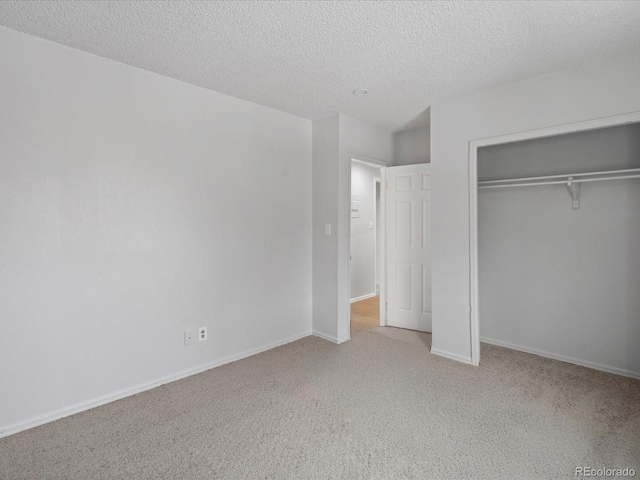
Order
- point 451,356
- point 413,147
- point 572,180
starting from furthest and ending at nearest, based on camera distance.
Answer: point 413,147 < point 451,356 < point 572,180

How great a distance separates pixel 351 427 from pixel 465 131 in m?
2.57

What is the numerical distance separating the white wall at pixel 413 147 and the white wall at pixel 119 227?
5.40 ft

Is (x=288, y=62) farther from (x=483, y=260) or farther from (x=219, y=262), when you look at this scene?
(x=483, y=260)

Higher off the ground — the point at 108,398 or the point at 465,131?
the point at 465,131

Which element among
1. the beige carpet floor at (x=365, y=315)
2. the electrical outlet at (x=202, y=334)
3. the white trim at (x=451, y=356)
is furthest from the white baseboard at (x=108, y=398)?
the white trim at (x=451, y=356)

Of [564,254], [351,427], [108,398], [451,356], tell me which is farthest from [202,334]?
[564,254]

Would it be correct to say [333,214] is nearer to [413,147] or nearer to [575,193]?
[413,147]

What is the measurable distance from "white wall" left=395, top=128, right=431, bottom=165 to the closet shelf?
88 centimetres

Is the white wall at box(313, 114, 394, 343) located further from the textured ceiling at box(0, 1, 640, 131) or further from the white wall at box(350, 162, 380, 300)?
the white wall at box(350, 162, 380, 300)

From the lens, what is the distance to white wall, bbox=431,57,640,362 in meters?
2.54

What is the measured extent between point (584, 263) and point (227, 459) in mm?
3184

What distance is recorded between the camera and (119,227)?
2512 millimetres

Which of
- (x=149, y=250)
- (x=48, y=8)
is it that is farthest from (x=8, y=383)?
(x=48, y=8)

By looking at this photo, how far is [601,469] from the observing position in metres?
1.77
